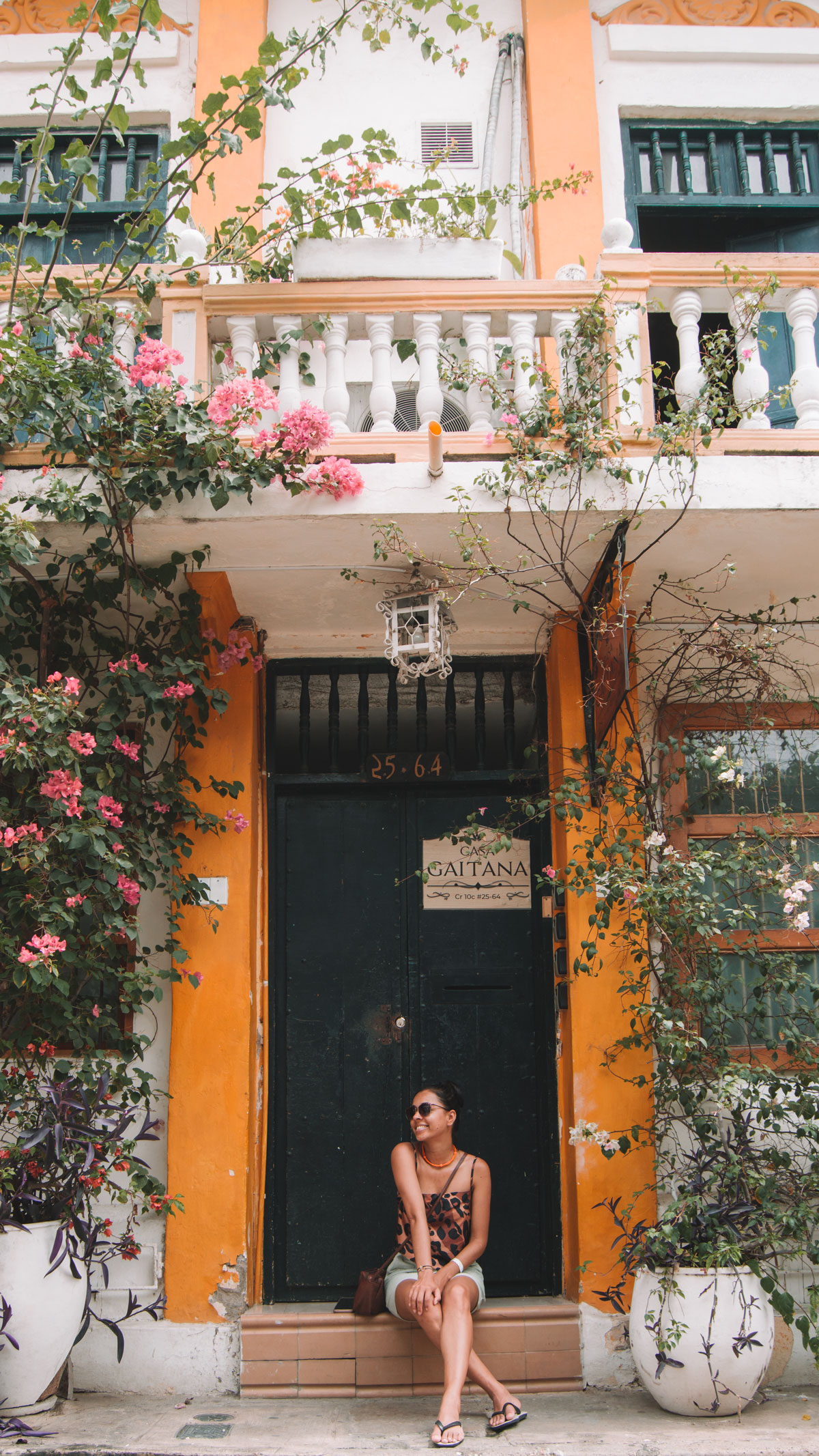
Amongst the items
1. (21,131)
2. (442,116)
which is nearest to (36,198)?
(21,131)

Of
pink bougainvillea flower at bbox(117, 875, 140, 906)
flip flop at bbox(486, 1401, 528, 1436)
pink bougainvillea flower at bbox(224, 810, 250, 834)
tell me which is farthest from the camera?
pink bougainvillea flower at bbox(224, 810, 250, 834)

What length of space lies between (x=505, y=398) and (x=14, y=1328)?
3.75 meters

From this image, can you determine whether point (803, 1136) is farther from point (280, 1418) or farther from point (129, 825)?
point (129, 825)

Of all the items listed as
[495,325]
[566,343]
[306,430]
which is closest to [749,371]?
[566,343]

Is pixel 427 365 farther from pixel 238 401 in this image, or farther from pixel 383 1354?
pixel 383 1354

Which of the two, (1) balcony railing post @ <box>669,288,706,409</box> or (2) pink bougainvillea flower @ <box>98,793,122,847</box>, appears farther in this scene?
(1) balcony railing post @ <box>669,288,706,409</box>

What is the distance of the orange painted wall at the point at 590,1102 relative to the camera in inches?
179

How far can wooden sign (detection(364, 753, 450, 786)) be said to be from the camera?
5332 mm

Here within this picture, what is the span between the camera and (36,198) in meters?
6.06

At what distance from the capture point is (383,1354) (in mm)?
4391

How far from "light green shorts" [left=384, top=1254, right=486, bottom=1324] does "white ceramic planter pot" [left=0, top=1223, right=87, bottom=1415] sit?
1166 millimetres

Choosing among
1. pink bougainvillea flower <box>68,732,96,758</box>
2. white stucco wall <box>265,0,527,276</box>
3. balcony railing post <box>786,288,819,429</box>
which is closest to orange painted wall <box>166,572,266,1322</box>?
pink bougainvillea flower <box>68,732,96,758</box>

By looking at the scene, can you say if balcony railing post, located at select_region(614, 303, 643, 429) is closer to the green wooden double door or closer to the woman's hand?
the green wooden double door

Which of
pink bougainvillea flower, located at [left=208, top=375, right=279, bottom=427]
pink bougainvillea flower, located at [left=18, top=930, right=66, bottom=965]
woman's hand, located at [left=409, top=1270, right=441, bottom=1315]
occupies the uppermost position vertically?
pink bougainvillea flower, located at [left=208, top=375, right=279, bottom=427]
